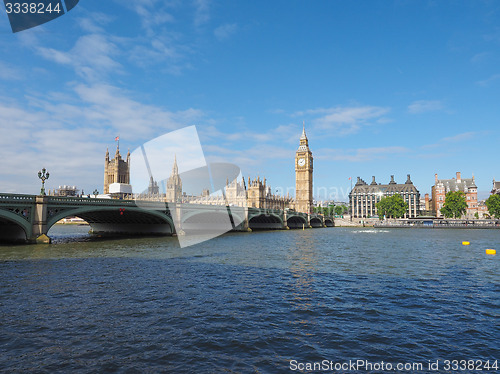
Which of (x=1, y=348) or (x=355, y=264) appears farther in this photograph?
(x=355, y=264)

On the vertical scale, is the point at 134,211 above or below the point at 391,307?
above

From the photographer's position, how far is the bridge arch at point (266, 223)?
120188 mm

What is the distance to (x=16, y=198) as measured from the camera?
46531 mm

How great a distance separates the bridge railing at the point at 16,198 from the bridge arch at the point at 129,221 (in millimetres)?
10387

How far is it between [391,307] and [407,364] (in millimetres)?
7270

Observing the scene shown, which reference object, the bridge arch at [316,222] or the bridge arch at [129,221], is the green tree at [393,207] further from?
the bridge arch at [129,221]

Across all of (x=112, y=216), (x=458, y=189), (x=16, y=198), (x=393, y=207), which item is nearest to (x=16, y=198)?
(x=16, y=198)

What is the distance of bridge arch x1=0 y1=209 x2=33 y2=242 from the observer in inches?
1750

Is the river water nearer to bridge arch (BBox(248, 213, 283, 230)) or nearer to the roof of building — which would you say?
bridge arch (BBox(248, 213, 283, 230))

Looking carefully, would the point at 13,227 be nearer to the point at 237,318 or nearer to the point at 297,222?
the point at 237,318

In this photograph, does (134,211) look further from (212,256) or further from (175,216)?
(212,256)

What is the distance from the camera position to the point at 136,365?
11641 millimetres

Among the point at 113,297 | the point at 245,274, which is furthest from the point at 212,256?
the point at 113,297

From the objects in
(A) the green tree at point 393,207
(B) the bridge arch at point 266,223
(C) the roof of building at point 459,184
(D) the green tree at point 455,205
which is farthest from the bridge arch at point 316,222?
(C) the roof of building at point 459,184
